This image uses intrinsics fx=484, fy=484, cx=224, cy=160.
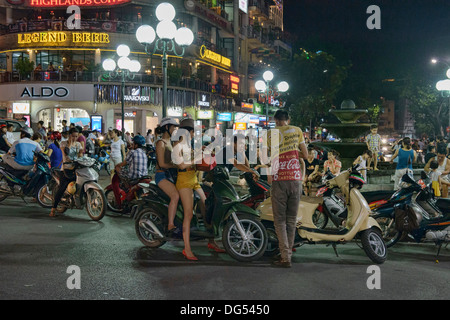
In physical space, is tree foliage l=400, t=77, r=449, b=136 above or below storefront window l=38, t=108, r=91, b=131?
above

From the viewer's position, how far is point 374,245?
656 centimetres

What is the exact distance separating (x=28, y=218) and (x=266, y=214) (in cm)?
535

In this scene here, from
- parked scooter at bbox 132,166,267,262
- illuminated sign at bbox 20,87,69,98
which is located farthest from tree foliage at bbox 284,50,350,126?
parked scooter at bbox 132,166,267,262

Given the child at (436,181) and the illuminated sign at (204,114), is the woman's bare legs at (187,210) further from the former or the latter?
the illuminated sign at (204,114)

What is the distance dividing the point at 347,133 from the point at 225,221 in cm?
880

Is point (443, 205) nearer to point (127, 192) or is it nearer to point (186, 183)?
point (186, 183)

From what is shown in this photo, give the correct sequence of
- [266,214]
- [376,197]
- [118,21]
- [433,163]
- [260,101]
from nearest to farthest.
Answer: [266,214], [376,197], [433,163], [118,21], [260,101]

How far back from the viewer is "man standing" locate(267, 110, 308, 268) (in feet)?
20.5

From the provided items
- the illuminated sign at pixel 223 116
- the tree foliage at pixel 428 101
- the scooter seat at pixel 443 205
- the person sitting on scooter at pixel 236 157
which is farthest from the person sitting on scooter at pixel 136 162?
the tree foliage at pixel 428 101

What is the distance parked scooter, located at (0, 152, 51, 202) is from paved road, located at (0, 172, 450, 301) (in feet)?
9.00

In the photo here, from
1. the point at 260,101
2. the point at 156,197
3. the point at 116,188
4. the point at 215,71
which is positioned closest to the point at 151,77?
the point at 215,71

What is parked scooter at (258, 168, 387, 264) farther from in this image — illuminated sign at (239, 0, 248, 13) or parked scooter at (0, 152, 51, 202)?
illuminated sign at (239, 0, 248, 13)
